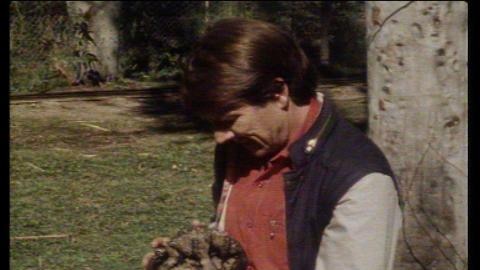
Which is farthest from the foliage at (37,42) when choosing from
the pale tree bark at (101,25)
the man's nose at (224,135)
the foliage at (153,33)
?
the man's nose at (224,135)

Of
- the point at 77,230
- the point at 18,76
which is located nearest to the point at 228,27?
the point at 77,230

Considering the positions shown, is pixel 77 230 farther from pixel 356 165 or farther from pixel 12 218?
pixel 356 165

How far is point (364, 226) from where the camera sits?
2949mm

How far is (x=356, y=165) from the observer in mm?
3018

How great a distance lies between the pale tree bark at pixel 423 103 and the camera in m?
4.29

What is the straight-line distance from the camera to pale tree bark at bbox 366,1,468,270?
4289mm

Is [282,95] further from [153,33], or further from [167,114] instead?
[153,33]

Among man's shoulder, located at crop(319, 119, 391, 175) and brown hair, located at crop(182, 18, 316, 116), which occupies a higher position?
brown hair, located at crop(182, 18, 316, 116)

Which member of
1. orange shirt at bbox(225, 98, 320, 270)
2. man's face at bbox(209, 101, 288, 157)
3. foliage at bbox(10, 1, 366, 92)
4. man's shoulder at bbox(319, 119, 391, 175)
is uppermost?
man's face at bbox(209, 101, 288, 157)

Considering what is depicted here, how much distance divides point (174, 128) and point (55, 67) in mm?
2185

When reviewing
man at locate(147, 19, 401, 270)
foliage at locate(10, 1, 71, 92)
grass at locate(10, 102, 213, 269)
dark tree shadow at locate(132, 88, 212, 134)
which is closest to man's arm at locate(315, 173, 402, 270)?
man at locate(147, 19, 401, 270)

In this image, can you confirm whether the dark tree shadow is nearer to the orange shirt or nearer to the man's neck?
the orange shirt

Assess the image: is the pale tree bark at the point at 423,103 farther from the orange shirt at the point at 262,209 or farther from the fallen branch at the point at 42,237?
the fallen branch at the point at 42,237

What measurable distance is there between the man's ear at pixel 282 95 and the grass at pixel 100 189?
3465 mm
